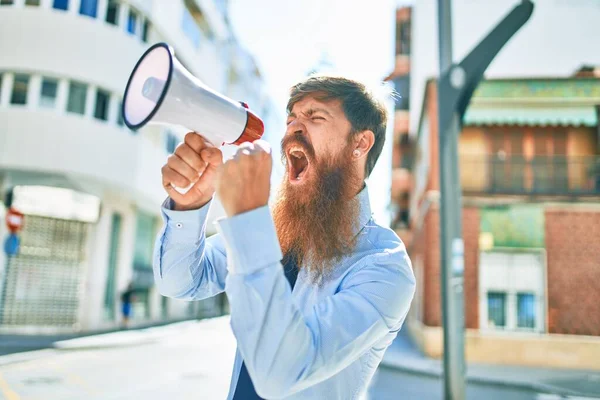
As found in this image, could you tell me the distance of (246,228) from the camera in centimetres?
90

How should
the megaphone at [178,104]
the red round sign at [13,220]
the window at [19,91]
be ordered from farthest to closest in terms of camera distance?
the window at [19,91], the red round sign at [13,220], the megaphone at [178,104]

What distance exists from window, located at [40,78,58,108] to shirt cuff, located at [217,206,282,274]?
14.8m

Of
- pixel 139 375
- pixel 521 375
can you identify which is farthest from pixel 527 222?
pixel 139 375

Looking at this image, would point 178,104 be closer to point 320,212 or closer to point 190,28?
point 320,212

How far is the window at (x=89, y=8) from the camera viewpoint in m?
14.6

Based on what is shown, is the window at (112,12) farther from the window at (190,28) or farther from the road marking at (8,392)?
the road marking at (8,392)

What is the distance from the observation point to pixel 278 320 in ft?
2.78

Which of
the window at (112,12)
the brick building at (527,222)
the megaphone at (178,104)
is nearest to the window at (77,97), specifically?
the window at (112,12)

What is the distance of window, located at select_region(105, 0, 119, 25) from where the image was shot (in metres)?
15.5

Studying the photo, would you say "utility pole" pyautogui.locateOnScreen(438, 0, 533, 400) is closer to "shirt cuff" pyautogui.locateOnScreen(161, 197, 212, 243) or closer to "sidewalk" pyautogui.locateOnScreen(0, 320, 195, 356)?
"shirt cuff" pyautogui.locateOnScreen(161, 197, 212, 243)

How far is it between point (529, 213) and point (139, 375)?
9.27 m

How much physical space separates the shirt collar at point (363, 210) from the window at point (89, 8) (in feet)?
50.2

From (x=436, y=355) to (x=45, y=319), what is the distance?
34.1 feet

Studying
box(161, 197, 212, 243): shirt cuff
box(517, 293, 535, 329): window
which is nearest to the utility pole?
box(161, 197, 212, 243): shirt cuff
